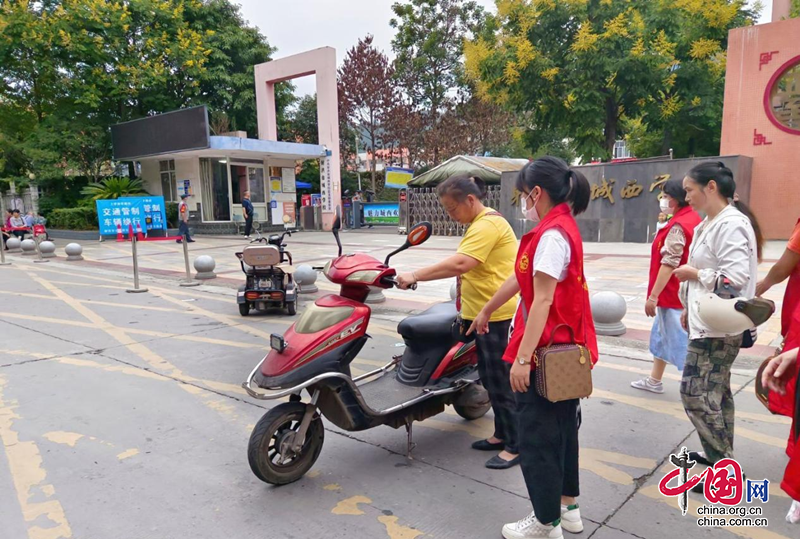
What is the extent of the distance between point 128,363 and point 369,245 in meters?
10.9

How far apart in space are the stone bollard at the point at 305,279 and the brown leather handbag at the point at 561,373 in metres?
6.60

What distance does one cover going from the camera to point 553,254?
6.97 ft

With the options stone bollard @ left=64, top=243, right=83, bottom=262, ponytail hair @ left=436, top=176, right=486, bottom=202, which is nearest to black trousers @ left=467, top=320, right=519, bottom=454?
ponytail hair @ left=436, top=176, right=486, bottom=202

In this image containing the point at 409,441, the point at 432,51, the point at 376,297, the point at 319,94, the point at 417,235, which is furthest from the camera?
the point at 432,51

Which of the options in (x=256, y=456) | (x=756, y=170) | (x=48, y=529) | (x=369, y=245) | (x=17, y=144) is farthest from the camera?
(x=17, y=144)

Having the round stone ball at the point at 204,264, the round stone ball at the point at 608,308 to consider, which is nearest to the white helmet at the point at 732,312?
the round stone ball at the point at 608,308

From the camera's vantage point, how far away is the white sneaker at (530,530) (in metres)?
2.35

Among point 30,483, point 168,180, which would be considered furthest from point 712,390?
point 168,180

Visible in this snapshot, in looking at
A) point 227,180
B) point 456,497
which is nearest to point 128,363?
point 456,497

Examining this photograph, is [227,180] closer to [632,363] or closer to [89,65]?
[89,65]

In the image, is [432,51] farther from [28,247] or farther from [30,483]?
[30,483]

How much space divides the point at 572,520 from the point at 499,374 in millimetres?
851

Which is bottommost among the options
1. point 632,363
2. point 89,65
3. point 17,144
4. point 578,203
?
point 632,363

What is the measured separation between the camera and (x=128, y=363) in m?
5.16
